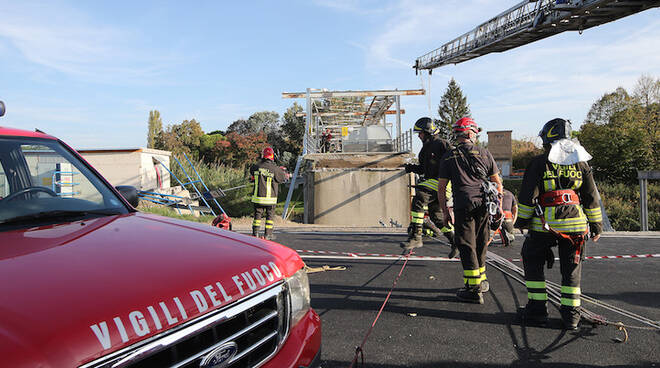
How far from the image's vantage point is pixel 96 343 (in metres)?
1.09

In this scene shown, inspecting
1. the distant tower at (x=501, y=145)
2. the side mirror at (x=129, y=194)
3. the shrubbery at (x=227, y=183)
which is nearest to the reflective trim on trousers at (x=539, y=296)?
the side mirror at (x=129, y=194)

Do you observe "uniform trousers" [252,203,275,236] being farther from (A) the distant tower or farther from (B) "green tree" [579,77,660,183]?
(A) the distant tower

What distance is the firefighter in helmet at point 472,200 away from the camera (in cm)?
396

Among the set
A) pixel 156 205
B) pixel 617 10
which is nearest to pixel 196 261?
pixel 156 205

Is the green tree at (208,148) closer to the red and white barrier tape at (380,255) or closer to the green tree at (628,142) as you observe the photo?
the red and white barrier tape at (380,255)

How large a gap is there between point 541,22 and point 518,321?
725 inches

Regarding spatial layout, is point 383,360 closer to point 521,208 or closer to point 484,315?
point 484,315

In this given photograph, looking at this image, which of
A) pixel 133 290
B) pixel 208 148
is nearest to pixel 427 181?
pixel 133 290

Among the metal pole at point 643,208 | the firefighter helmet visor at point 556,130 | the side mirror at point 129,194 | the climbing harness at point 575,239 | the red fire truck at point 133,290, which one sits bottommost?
the metal pole at point 643,208

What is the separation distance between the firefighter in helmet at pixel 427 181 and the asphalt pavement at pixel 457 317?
43 centimetres

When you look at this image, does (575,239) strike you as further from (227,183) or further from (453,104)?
(453,104)

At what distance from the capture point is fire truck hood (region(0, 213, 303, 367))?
1.07 m

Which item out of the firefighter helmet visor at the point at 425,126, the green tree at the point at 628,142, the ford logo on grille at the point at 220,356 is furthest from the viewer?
the green tree at the point at 628,142

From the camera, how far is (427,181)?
5.96 meters
